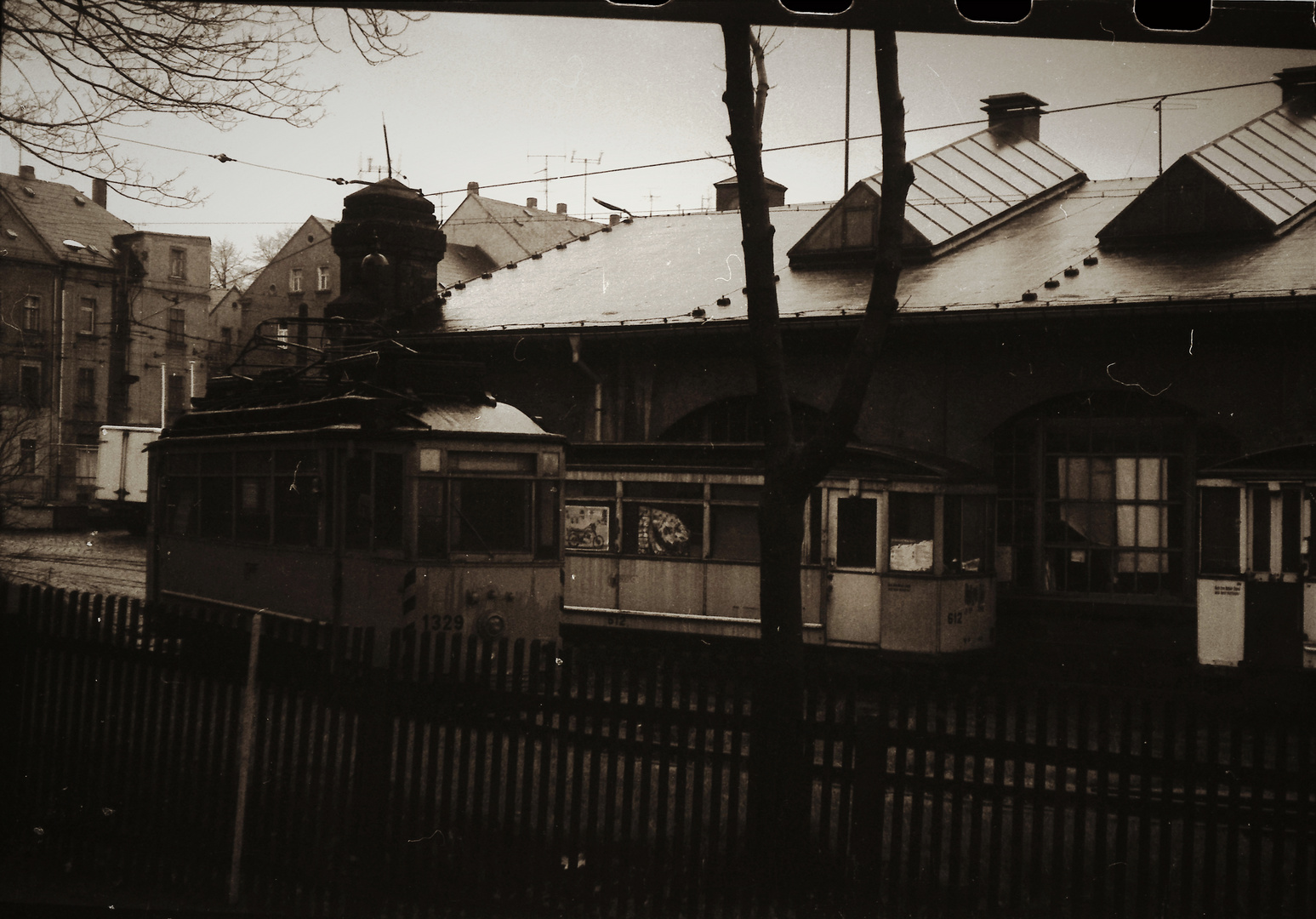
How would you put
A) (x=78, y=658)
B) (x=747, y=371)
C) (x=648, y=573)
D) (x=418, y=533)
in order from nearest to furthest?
(x=78, y=658)
(x=418, y=533)
(x=648, y=573)
(x=747, y=371)

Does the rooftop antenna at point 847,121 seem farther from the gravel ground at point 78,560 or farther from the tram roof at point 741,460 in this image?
the gravel ground at point 78,560

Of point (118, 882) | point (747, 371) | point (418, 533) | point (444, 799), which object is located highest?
point (747, 371)

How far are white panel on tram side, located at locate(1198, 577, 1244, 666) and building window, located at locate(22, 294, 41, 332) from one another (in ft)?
47.4

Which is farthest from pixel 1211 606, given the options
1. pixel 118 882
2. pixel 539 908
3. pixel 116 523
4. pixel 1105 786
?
pixel 116 523

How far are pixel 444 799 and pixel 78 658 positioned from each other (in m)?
2.92

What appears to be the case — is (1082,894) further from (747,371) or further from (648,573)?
(747,371)

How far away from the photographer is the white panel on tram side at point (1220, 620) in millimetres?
13555

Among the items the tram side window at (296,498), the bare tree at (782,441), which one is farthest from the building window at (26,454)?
the bare tree at (782,441)

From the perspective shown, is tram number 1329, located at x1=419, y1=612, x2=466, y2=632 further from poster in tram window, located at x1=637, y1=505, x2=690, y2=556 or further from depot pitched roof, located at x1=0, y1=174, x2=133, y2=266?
depot pitched roof, located at x1=0, y1=174, x2=133, y2=266

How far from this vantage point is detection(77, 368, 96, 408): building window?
37.1 metres

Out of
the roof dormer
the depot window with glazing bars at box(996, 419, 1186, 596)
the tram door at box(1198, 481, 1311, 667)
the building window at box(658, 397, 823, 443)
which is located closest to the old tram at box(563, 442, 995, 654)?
the depot window with glazing bars at box(996, 419, 1186, 596)

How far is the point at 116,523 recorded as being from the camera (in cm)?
3812

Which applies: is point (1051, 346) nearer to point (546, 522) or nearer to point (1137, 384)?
point (1137, 384)

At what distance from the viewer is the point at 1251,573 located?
532 inches
